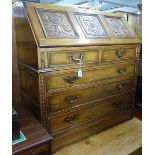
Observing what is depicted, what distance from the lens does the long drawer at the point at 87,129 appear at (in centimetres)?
136

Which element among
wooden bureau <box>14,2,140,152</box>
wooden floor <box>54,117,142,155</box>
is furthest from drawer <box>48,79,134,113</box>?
wooden floor <box>54,117,142,155</box>

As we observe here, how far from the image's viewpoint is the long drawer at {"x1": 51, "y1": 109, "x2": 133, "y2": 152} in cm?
136

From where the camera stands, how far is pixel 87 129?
A: 1.51 metres

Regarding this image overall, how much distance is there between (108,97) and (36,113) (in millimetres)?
654

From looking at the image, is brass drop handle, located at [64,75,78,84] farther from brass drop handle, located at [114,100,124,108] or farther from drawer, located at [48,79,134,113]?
brass drop handle, located at [114,100,124,108]

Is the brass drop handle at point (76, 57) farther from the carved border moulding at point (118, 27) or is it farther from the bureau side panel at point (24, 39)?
the carved border moulding at point (118, 27)

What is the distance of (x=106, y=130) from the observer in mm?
1651

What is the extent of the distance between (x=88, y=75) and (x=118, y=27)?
24.3 inches

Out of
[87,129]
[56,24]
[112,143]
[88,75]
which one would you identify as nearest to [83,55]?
[88,75]

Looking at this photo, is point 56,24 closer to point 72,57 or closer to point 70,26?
point 70,26

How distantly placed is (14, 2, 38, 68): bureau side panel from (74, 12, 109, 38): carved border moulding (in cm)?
42

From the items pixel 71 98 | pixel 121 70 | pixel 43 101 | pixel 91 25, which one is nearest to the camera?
pixel 43 101
